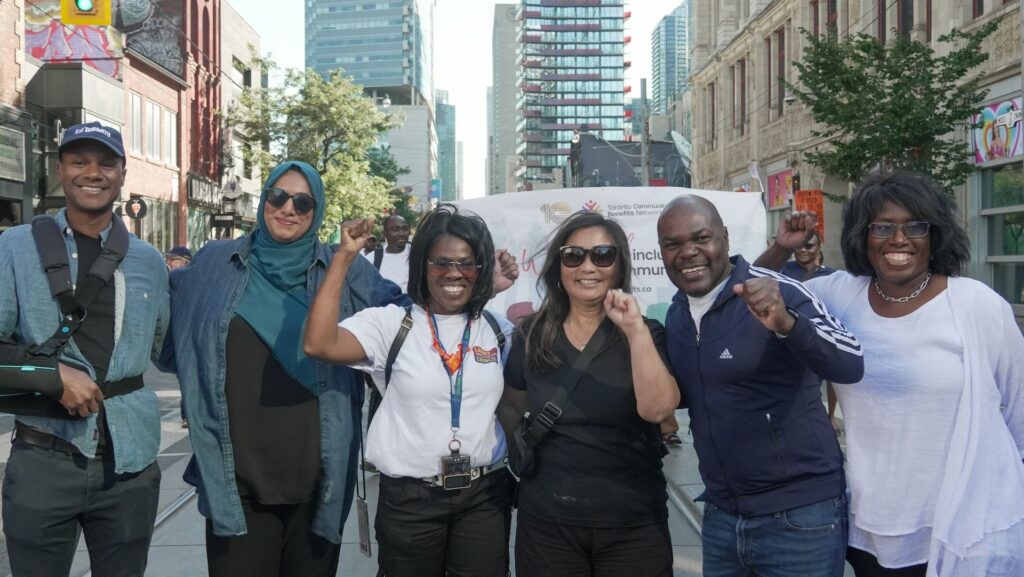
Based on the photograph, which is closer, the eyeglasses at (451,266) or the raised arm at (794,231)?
the eyeglasses at (451,266)

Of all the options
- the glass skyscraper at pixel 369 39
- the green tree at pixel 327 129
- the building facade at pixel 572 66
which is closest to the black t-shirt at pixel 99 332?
the green tree at pixel 327 129

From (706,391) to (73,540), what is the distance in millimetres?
2088

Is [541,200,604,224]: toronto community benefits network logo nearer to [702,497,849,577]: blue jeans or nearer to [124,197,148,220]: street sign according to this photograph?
[702,497,849,577]: blue jeans

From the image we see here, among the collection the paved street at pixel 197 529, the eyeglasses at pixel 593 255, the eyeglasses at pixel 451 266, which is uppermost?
the eyeglasses at pixel 593 255

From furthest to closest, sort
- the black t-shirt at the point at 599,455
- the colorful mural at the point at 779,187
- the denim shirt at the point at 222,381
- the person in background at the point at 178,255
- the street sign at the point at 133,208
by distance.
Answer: the colorful mural at the point at 779,187, the street sign at the point at 133,208, the person in background at the point at 178,255, the denim shirt at the point at 222,381, the black t-shirt at the point at 599,455

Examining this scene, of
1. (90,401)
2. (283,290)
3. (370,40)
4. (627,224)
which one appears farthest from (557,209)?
(370,40)

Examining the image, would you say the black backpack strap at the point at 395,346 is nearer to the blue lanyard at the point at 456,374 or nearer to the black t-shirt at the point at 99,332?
the blue lanyard at the point at 456,374

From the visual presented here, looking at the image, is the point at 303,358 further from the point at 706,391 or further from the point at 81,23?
the point at 81,23

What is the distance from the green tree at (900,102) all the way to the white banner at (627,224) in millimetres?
8225

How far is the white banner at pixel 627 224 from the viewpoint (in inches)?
284

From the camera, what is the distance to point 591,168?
232 feet

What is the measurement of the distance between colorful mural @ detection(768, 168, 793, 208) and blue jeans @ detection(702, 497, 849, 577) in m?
26.5

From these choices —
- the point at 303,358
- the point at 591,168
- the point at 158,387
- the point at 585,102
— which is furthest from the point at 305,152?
the point at 585,102

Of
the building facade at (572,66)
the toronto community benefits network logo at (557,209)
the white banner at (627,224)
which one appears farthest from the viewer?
the building facade at (572,66)
